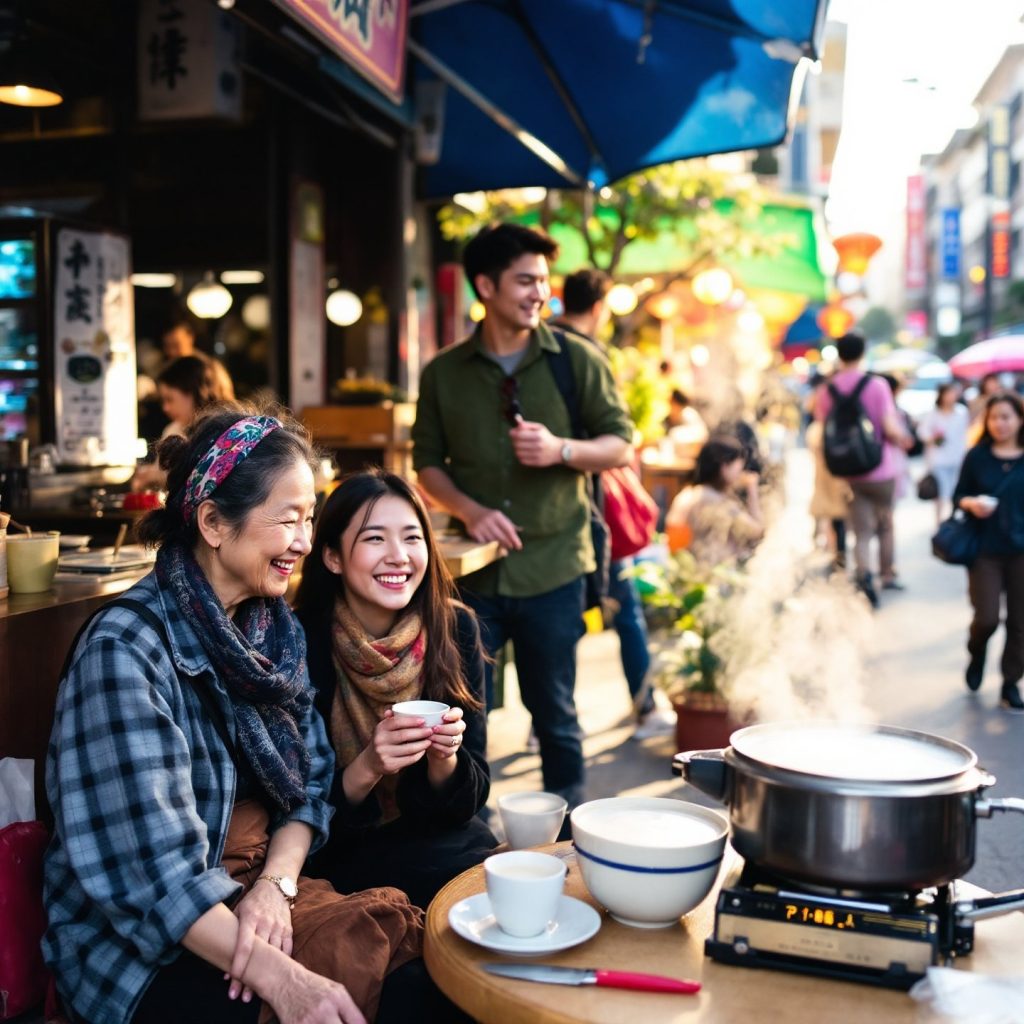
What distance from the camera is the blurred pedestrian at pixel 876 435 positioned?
32.8ft

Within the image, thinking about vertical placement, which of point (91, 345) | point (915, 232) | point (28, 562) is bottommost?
point (28, 562)

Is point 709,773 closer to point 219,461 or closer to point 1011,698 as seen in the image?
point 219,461

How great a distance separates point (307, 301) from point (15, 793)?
8.05 meters

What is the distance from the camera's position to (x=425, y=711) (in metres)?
2.36

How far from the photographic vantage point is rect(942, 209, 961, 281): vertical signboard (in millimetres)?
47281

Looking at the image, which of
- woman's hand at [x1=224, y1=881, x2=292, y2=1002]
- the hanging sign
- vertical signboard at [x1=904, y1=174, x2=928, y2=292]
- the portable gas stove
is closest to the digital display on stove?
the portable gas stove

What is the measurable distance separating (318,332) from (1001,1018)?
30.5ft

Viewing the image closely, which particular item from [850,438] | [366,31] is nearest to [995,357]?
[850,438]

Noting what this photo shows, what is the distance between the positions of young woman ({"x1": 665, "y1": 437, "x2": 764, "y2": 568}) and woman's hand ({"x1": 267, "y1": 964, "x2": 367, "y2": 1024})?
568 cm

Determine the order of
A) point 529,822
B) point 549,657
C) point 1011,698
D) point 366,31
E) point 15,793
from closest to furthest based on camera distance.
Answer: point 15,793
point 529,822
point 549,657
point 366,31
point 1011,698

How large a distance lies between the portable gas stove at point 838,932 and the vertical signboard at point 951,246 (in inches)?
1935

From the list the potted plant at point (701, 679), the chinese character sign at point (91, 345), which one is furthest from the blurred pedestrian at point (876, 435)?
the chinese character sign at point (91, 345)

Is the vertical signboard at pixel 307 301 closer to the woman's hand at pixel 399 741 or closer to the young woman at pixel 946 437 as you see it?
the woman's hand at pixel 399 741

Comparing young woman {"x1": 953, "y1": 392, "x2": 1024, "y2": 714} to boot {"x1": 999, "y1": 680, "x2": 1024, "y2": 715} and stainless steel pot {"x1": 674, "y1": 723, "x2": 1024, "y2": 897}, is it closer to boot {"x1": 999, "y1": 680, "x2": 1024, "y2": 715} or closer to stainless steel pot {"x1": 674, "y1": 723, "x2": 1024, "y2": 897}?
boot {"x1": 999, "y1": 680, "x2": 1024, "y2": 715}
